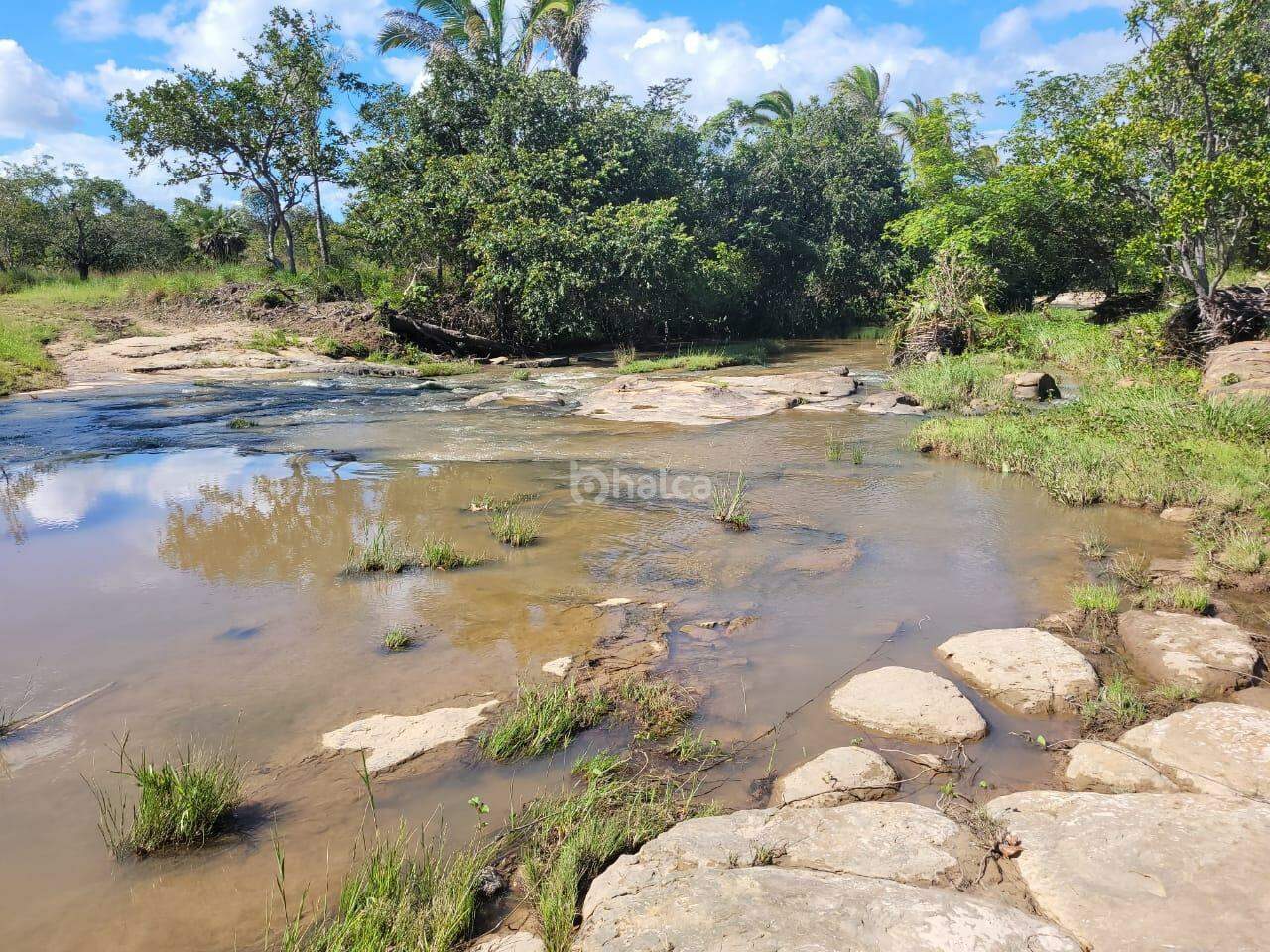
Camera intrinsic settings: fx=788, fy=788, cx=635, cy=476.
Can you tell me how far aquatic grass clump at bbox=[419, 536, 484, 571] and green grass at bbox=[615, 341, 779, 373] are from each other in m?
13.2

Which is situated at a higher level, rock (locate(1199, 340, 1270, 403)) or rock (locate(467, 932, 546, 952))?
rock (locate(1199, 340, 1270, 403))

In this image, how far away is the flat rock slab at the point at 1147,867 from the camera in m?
2.20

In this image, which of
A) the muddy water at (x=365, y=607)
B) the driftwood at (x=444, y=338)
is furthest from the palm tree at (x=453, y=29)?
the muddy water at (x=365, y=607)

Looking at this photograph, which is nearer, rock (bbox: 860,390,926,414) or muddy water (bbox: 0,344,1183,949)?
muddy water (bbox: 0,344,1183,949)

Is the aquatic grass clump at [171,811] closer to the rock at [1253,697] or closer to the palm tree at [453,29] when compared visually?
the rock at [1253,697]

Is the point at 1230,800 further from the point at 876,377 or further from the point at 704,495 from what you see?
the point at 876,377

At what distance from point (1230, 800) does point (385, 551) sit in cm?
501

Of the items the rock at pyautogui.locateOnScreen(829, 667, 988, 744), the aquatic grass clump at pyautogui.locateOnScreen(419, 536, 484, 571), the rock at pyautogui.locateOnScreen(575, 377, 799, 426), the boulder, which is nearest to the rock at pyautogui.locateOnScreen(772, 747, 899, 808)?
the rock at pyautogui.locateOnScreen(829, 667, 988, 744)

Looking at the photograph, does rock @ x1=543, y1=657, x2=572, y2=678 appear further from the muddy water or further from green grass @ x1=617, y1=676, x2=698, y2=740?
green grass @ x1=617, y1=676, x2=698, y2=740

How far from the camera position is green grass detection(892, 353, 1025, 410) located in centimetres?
1326

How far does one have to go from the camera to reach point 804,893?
2365mm

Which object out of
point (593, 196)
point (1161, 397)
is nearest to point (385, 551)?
point (1161, 397)

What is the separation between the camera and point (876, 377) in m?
17.2

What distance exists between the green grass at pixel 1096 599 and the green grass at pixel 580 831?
10.5ft
